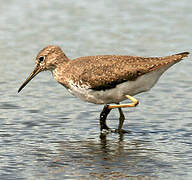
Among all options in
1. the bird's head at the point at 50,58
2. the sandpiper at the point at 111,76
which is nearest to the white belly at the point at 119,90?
the sandpiper at the point at 111,76

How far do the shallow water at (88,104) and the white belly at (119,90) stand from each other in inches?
33.5

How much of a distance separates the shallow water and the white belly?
85 cm

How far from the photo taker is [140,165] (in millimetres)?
11945

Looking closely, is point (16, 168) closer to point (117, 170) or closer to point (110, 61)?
point (117, 170)

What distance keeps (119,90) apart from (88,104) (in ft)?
8.73

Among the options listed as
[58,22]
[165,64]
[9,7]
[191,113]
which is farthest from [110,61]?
[9,7]

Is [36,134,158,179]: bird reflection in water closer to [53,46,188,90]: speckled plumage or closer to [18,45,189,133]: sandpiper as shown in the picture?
[18,45,189,133]: sandpiper

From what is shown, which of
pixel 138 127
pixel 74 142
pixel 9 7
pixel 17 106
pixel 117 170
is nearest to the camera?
pixel 117 170

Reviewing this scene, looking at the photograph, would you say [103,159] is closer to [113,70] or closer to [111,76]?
[111,76]

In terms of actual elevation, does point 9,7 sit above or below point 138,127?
above

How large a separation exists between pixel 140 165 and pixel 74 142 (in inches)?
80.4

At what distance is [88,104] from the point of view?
16297mm

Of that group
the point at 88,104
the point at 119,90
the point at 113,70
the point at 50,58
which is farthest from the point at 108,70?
the point at 88,104

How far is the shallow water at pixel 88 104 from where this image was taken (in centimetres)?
1202
